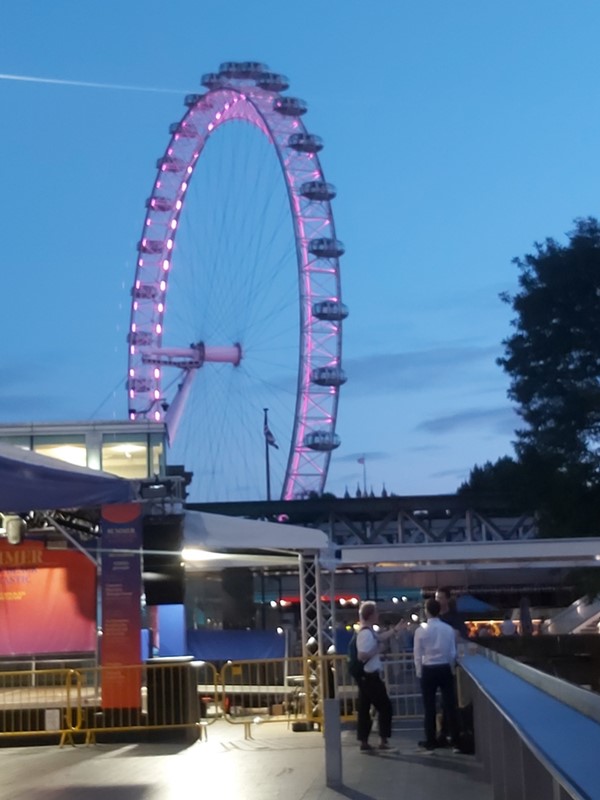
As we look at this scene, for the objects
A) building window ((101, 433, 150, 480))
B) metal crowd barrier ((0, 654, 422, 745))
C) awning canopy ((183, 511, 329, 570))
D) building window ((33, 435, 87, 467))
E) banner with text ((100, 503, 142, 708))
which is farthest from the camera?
building window ((101, 433, 150, 480))

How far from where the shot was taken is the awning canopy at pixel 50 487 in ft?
54.4

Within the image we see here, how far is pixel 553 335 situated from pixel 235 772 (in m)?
36.7

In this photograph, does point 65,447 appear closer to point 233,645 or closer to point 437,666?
point 233,645

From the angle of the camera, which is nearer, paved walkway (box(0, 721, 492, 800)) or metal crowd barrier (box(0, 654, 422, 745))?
paved walkway (box(0, 721, 492, 800))

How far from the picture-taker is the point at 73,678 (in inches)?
754

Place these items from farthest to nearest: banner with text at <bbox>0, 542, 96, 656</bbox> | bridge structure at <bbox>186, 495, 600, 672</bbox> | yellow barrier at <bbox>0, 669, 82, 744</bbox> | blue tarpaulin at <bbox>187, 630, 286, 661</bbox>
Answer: blue tarpaulin at <bbox>187, 630, 286, 661</bbox> → bridge structure at <bbox>186, 495, 600, 672</bbox> → banner with text at <bbox>0, 542, 96, 656</bbox> → yellow barrier at <bbox>0, 669, 82, 744</bbox>

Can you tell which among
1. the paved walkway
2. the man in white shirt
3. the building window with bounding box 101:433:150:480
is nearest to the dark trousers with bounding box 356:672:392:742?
the paved walkway

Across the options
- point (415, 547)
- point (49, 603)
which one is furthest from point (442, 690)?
point (415, 547)

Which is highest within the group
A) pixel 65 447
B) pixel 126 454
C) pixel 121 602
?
pixel 65 447

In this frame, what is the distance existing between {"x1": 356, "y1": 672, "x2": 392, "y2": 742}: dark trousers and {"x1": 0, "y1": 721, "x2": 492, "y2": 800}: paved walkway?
0.28 metres

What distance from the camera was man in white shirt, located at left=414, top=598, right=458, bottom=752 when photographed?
12.9m

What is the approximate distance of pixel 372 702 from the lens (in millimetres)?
13664

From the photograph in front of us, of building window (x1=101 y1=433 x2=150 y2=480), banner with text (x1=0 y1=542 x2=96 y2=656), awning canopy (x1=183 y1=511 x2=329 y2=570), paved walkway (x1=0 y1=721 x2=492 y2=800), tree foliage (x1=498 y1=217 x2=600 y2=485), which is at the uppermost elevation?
tree foliage (x1=498 y1=217 x2=600 y2=485)

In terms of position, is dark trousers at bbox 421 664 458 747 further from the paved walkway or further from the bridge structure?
the bridge structure
